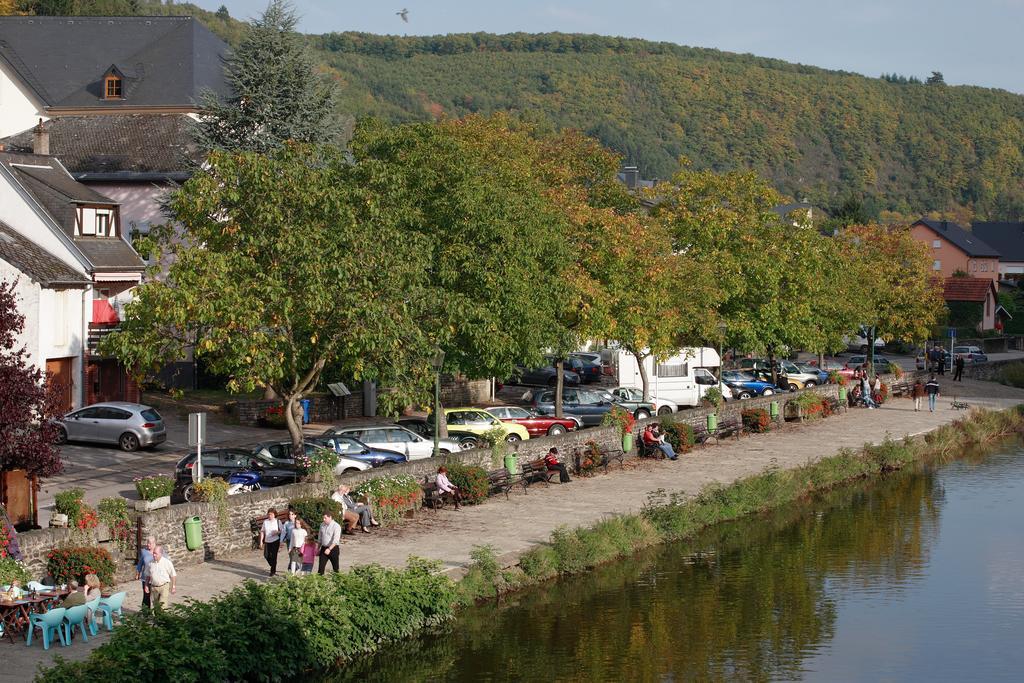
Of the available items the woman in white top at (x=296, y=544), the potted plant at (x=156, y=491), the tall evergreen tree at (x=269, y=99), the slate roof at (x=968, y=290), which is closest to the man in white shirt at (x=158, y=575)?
the woman in white top at (x=296, y=544)

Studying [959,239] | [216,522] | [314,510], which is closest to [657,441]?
[314,510]

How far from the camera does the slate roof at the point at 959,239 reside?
125250mm

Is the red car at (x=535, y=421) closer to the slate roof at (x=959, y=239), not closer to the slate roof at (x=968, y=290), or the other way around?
the slate roof at (x=968, y=290)

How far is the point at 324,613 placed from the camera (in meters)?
21.4

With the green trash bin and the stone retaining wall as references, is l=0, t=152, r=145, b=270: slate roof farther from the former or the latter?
the green trash bin

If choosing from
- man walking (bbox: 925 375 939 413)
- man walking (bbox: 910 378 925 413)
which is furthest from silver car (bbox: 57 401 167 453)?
man walking (bbox: 910 378 925 413)

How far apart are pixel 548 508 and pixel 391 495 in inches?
189

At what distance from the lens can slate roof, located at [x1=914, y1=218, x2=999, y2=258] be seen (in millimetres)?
125250

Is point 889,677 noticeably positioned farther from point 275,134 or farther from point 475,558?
point 275,134

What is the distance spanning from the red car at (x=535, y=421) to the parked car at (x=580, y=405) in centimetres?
353

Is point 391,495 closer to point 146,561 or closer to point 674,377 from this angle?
point 146,561

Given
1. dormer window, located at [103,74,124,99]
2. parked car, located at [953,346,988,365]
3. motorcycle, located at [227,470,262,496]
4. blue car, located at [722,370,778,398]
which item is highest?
dormer window, located at [103,74,124,99]

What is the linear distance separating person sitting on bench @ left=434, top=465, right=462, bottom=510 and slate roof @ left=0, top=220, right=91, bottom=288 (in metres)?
16.7

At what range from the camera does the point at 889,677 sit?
2181 centimetres
